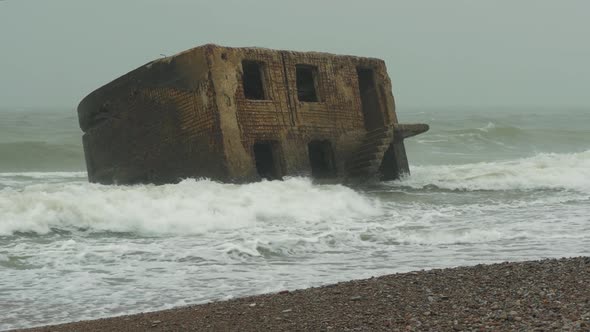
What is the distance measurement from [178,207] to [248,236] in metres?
1.71

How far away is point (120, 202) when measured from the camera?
28.7 ft

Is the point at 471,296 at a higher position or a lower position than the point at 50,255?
lower

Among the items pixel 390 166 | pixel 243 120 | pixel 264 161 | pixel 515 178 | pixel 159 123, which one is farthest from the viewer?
pixel 515 178

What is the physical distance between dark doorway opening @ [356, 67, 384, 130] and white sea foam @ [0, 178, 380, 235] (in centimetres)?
267

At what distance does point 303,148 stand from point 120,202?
3.25m

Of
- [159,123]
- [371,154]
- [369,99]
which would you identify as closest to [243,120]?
[159,123]

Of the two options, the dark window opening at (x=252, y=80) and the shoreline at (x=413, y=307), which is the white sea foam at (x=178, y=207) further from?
the shoreline at (x=413, y=307)

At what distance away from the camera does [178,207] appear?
8695mm

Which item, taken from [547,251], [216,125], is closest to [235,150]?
[216,125]

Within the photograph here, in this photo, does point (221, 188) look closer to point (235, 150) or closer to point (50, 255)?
point (235, 150)

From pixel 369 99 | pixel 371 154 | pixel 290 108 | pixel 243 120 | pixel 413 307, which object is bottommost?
pixel 413 307

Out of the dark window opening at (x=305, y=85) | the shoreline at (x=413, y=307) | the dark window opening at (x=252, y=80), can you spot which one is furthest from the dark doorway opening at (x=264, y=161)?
the shoreline at (x=413, y=307)

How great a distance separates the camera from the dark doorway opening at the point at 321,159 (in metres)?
11.5

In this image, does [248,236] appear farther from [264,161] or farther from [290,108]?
[264,161]
